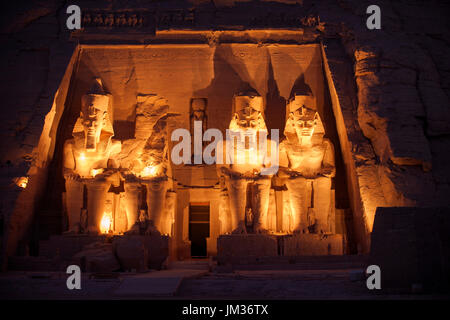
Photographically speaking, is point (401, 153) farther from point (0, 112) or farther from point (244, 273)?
point (0, 112)

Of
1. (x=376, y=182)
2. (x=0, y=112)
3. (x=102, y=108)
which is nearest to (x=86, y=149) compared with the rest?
(x=102, y=108)

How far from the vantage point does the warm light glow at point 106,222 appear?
11.6 metres

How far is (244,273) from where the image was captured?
907 centimetres

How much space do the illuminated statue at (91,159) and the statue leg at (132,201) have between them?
57 cm

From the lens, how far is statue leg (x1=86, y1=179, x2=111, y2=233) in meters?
11.4

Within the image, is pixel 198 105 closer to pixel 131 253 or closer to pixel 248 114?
pixel 248 114

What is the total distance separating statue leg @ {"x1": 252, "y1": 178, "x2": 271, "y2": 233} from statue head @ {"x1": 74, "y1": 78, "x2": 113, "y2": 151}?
3.64m

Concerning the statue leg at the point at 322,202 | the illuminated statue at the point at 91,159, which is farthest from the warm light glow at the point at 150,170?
the statue leg at the point at 322,202

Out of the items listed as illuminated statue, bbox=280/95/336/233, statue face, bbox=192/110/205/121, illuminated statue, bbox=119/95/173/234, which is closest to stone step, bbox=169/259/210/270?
illuminated statue, bbox=119/95/173/234

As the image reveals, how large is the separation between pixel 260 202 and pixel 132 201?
106 inches

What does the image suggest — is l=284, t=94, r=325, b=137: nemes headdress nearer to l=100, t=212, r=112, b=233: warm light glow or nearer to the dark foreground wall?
l=100, t=212, r=112, b=233: warm light glow

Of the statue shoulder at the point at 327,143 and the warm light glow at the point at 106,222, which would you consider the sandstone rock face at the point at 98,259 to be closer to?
the warm light glow at the point at 106,222

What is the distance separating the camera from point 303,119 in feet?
37.9

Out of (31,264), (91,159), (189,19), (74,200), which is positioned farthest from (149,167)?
(189,19)
